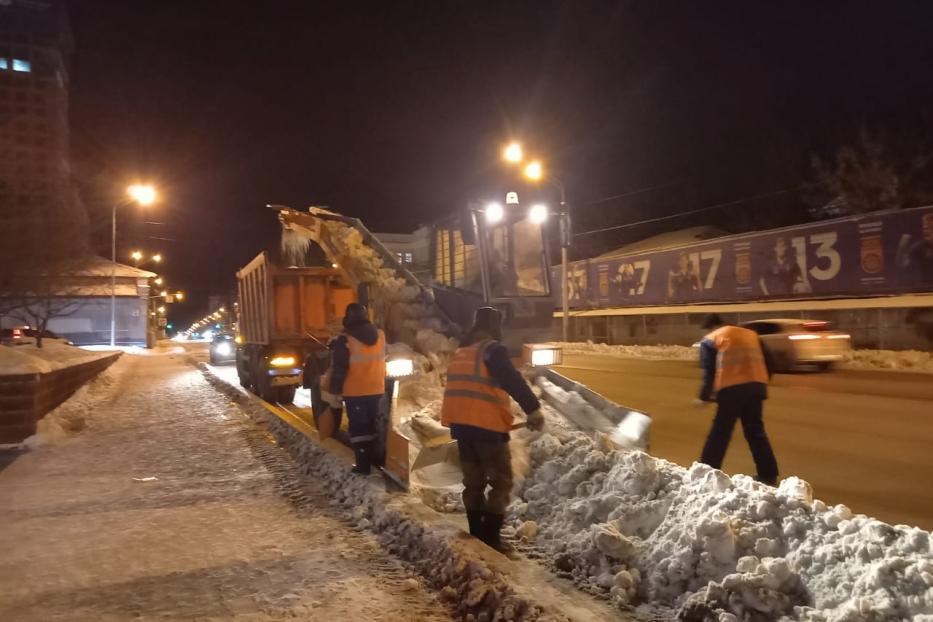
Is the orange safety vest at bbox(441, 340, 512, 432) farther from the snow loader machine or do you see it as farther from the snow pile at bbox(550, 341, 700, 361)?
the snow pile at bbox(550, 341, 700, 361)

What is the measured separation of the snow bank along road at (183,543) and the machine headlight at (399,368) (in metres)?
1.50

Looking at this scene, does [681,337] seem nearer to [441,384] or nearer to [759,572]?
[441,384]

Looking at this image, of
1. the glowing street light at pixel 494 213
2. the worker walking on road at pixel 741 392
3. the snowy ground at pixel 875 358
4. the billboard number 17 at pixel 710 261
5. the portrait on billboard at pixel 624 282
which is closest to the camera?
the worker walking on road at pixel 741 392

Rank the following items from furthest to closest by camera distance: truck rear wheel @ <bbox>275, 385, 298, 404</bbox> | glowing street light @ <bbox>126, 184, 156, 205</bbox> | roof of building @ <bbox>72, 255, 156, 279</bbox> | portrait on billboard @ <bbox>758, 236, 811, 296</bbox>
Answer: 1. roof of building @ <bbox>72, 255, 156, 279</bbox>
2. glowing street light @ <bbox>126, 184, 156, 205</bbox>
3. portrait on billboard @ <bbox>758, 236, 811, 296</bbox>
4. truck rear wheel @ <bbox>275, 385, 298, 404</bbox>

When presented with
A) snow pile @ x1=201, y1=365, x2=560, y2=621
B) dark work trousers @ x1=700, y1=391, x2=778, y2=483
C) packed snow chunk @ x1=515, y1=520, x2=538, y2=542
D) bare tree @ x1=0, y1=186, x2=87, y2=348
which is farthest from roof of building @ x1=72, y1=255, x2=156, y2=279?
dark work trousers @ x1=700, y1=391, x2=778, y2=483

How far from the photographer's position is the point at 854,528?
383cm

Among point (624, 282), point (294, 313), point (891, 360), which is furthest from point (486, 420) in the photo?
point (624, 282)

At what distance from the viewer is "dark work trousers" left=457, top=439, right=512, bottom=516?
198 inches

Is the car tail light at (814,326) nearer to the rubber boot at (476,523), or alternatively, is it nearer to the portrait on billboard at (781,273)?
the portrait on billboard at (781,273)

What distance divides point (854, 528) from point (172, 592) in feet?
13.3

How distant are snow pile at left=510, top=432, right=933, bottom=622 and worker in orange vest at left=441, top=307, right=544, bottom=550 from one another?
1.41 ft

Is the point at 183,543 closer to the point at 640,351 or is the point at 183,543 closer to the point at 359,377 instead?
the point at 359,377

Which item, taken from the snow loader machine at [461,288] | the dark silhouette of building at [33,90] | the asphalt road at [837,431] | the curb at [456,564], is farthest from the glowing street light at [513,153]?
the dark silhouette of building at [33,90]

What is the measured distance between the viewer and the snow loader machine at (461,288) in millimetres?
9102
